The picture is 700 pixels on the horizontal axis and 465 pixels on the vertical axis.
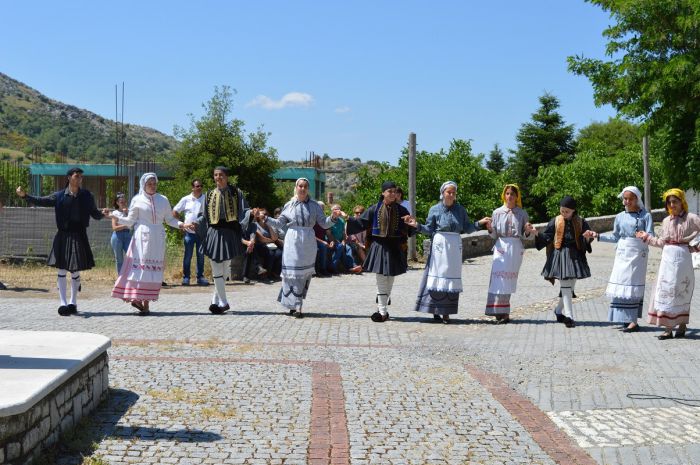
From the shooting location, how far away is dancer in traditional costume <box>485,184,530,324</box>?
11.8 m

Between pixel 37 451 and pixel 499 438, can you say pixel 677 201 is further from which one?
pixel 37 451

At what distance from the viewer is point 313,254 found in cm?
1239

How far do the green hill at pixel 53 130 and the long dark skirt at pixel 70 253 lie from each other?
335 feet

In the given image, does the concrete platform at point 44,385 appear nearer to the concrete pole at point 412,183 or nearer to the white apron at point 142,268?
the white apron at point 142,268

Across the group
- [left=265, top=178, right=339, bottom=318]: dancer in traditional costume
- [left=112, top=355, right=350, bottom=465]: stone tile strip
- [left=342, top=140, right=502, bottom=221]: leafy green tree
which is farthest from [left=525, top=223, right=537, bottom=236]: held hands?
[left=342, top=140, right=502, bottom=221]: leafy green tree

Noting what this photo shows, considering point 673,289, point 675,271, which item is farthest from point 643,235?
point 673,289

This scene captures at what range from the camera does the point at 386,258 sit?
11.9 meters

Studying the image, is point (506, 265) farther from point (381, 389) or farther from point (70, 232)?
point (70, 232)

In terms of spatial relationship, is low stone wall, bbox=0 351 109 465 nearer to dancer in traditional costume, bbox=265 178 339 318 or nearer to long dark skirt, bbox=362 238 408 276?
dancer in traditional costume, bbox=265 178 339 318

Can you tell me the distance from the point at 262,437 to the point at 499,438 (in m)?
1.62

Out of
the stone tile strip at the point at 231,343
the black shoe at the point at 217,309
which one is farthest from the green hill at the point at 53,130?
the stone tile strip at the point at 231,343

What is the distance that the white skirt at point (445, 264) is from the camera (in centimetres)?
1172

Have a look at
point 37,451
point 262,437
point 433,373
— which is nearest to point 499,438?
point 262,437

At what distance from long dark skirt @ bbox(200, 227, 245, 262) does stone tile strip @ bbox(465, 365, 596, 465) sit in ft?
16.5
